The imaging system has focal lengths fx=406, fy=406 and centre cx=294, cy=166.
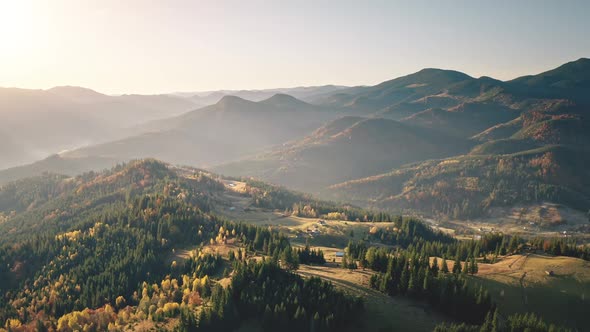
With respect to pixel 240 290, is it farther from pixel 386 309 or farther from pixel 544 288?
pixel 544 288

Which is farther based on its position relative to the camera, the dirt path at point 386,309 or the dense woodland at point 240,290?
the dense woodland at point 240,290

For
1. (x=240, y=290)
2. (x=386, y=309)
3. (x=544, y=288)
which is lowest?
(x=386, y=309)

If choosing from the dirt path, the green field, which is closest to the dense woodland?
the dirt path

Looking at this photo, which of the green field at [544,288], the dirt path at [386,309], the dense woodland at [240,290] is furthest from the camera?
the green field at [544,288]

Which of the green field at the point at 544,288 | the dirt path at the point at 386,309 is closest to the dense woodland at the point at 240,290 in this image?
the dirt path at the point at 386,309

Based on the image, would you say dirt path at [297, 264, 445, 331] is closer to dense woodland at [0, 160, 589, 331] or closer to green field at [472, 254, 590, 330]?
dense woodland at [0, 160, 589, 331]

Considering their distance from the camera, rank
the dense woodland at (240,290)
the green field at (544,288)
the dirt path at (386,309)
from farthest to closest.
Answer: the green field at (544,288)
the dense woodland at (240,290)
the dirt path at (386,309)

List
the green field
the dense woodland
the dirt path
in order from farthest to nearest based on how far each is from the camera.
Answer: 1. the green field
2. the dense woodland
3. the dirt path

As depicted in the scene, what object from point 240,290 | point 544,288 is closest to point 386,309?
point 240,290

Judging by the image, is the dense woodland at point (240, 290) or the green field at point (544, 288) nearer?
the dense woodland at point (240, 290)

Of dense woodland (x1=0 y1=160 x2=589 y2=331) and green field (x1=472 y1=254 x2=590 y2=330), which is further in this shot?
green field (x1=472 y1=254 x2=590 y2=330)

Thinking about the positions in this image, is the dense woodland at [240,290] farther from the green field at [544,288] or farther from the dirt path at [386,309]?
the green field at [544,288]
